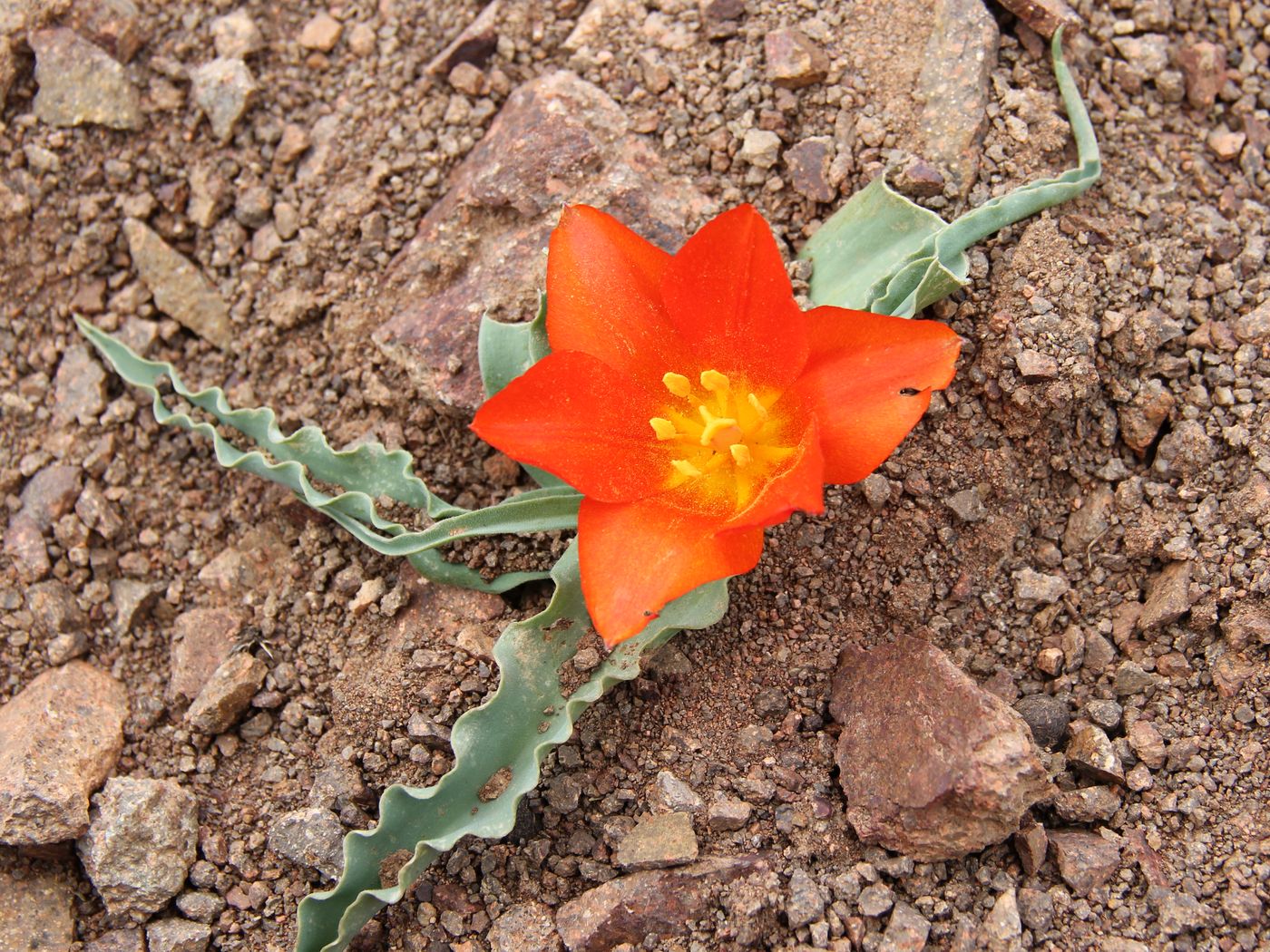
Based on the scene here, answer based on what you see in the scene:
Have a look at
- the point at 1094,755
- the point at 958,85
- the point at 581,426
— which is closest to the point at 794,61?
the point at 958,85

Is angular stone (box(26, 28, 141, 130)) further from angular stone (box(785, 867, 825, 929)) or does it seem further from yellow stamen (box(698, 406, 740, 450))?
angular stone (box(785, 867, 825, 929))

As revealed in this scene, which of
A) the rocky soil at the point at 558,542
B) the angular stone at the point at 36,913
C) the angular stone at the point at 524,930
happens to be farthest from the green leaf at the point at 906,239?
the angular stone at the point at 36,913

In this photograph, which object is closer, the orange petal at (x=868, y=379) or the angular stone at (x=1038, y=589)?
the orange petal at (x=868, y=379)

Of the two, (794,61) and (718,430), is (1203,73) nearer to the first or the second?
(794,61)

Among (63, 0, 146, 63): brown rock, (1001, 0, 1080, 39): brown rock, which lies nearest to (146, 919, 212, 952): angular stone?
(63, 0, 146, 63): brown rock

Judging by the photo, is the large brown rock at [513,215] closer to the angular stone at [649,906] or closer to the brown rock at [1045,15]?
the brown rock at [1045,15]
